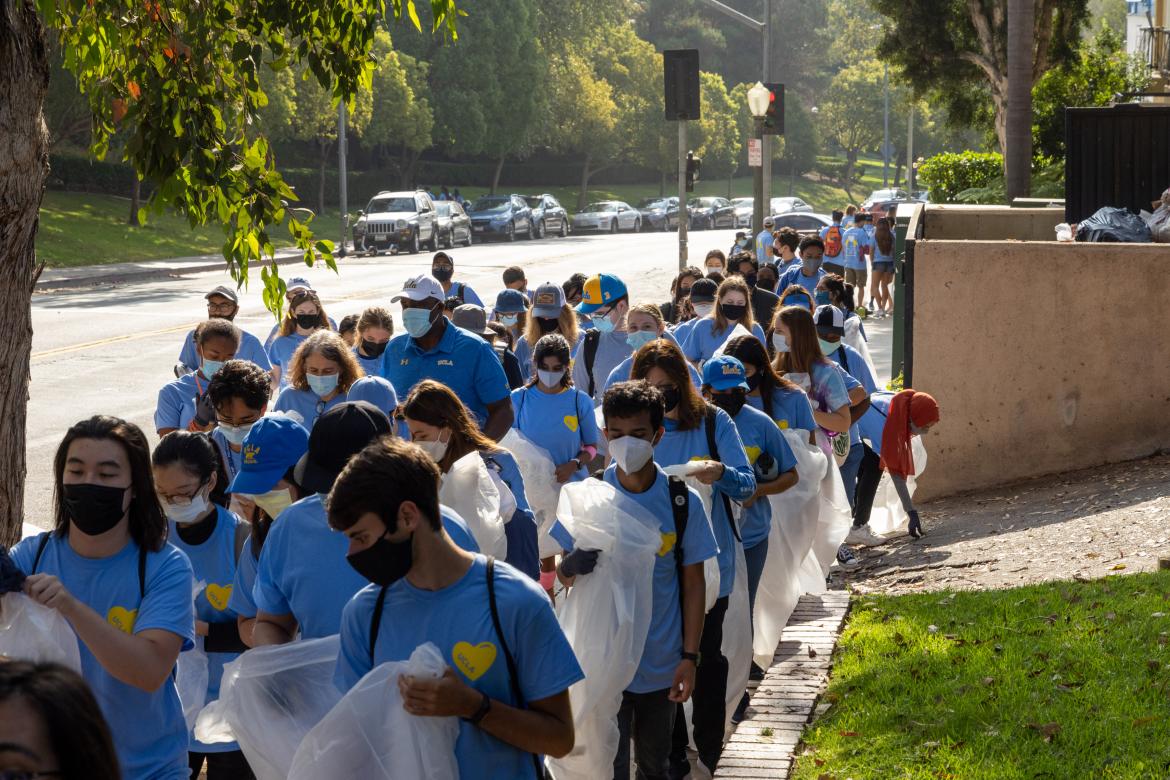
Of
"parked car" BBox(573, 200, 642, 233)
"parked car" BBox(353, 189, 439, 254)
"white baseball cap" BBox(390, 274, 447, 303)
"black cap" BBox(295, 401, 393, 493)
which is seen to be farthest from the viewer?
"parked car" BBox(573, 200, 642, 233)

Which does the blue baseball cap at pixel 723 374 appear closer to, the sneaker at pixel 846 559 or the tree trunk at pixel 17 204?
the tree trunk at pixel 17 204

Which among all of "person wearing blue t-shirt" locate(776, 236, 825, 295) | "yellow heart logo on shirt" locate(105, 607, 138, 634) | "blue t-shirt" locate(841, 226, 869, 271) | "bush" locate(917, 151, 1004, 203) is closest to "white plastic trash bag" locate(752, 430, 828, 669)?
"yellow heart logo on shirt" locate(105, 607, 138, 634)

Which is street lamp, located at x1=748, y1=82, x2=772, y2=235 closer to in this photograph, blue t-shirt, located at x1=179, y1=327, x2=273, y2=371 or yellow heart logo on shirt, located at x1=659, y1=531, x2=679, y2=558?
blue t-shirt, located at x1=179, y1=327, x2=273, y2=371

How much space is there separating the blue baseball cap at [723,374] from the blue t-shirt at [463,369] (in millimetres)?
1339

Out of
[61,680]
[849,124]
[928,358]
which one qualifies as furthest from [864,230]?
[849,124]

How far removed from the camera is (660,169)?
81000 millimetres

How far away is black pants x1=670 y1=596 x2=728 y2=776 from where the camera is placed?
6.38 m

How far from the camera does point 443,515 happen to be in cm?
428

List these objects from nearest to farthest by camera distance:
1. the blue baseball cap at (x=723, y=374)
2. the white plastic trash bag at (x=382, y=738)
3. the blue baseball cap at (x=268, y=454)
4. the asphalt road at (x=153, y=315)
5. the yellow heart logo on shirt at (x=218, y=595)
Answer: the white plastic trash bag at (x=382, y=738), the blue baseball cap at (x=268, y=454), the yellow heart logo on shirt at (x=218, y=595), the blue baseball cap at (x=723, y=374), the asphalt road at (x=153, y=315)

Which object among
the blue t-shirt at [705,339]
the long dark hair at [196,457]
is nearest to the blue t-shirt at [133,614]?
the long dark hair at [196,457]

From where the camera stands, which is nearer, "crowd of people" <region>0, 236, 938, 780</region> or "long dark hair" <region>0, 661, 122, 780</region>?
"long dark hair" <region>0, 661, 122, 780</region>

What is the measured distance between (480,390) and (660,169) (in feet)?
243

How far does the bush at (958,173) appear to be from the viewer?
29.2 m

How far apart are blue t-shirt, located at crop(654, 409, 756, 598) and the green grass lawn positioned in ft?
3.16
